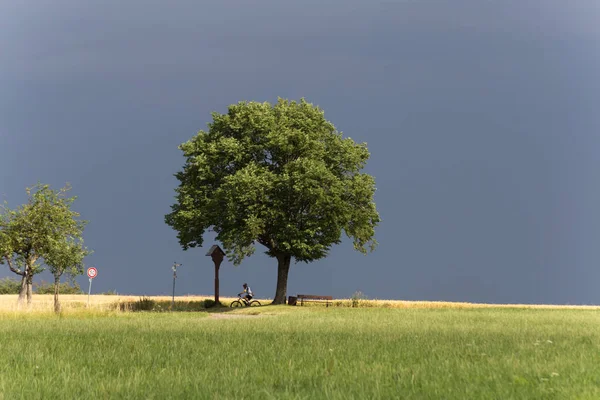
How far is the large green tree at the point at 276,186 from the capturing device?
4200cm

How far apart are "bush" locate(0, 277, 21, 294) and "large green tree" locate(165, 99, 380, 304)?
5470 cm

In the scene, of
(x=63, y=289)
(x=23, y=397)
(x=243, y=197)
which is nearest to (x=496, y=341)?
(x=23, y=397)

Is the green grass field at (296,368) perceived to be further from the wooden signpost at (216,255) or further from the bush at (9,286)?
the bush at (9,286)

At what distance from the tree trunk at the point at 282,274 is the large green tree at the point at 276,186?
83mm

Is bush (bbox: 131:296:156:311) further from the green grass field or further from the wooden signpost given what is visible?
the green grass field

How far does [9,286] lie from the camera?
292ft

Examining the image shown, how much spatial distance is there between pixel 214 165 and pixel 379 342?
33718 mm

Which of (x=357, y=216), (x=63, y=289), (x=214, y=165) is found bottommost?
(x=63, y=289)

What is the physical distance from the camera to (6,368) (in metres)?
10.2

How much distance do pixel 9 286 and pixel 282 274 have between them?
A: 6162 cm

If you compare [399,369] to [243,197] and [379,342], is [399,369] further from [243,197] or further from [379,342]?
[243,197]

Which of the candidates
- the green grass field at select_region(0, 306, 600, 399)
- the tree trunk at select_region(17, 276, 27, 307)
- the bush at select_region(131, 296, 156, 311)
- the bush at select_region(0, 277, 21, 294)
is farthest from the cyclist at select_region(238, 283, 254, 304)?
the bush at select_region(0, 277, 21, 294)

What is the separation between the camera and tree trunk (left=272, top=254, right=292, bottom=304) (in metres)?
46.3

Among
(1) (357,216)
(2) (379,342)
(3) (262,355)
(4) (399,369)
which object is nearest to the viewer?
(4) (399,369)
